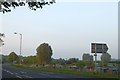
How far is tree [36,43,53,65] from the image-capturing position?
90.6 meters

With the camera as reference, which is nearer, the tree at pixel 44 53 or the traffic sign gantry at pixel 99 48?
the traffic sign gantry at pixel 99 48

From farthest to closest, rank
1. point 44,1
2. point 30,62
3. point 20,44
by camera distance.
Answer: point 30,62, point 20,44, point 44,1

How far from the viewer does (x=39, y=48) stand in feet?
300

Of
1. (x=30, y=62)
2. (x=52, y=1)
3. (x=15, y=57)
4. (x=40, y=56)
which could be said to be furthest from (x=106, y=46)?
(x=15, y=57)

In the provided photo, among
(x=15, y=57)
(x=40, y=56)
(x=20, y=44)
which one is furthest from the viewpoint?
(x=15, y=57)

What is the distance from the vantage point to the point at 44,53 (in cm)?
9050

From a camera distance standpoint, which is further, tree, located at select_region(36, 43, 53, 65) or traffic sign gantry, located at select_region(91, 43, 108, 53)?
tree, located at select_region(36, 43, 53, 65)

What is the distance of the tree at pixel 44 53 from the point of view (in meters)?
90.6

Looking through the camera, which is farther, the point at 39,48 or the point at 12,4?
the point at 39,48

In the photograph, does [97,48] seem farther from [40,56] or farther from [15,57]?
[15,57]

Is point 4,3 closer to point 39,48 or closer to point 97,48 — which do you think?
point 97,48

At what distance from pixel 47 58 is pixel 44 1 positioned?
80826mm

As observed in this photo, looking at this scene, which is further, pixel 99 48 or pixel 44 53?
pixel 44 53

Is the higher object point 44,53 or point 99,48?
point 44,53
